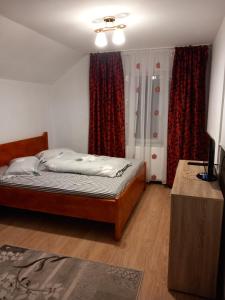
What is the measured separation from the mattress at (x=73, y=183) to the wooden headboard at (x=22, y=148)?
419 mm

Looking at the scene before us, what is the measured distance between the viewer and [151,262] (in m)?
2.32

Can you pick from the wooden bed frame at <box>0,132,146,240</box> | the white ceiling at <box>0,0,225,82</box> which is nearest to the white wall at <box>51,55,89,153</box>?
the white ceiling at <box>0,0,225,82</box>

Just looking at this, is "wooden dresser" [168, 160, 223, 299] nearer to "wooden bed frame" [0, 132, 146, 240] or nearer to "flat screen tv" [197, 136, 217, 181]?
"flat screen tv" [197, 136, 217, 181]

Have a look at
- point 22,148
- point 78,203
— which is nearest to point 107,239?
point 78,203

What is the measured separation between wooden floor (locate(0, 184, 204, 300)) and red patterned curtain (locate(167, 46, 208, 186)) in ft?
3.93

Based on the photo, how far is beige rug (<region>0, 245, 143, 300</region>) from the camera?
1.92 metres

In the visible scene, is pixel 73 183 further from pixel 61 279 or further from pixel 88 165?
pixel 61 279

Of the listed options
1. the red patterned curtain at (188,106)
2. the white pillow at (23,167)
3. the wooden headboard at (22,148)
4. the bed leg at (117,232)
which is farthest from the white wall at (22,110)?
the red patterned curtain at (188,106)

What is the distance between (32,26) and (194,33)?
2090 millimetres

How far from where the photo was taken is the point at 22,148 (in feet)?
12.9

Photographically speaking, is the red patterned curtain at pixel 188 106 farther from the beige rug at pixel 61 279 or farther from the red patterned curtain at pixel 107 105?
the beige rug at pixel 61 279

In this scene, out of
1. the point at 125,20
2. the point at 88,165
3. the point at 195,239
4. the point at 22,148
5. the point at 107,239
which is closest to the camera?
the point at 195,239

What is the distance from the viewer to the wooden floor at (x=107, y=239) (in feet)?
7.18

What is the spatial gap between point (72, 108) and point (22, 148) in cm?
134
